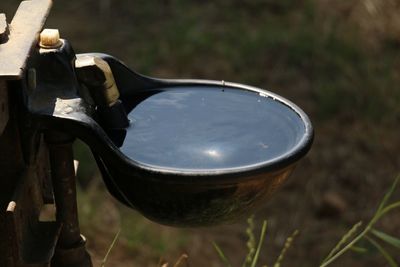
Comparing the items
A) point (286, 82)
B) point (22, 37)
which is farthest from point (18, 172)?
point (286, 82)

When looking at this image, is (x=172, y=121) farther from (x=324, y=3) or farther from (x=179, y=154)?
(x=324, y=3)

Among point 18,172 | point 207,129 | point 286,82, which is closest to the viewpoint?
point 18,172

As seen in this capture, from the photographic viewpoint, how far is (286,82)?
4504 millimetres

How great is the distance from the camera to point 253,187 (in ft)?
4.98

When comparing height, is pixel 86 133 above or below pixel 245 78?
above

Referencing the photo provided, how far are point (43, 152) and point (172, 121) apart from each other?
0.25 m

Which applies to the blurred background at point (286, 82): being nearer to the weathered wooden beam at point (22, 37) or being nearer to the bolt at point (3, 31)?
the weathered wooden beam at point (22, 37)

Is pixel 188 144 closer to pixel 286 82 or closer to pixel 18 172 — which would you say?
pixel 18 172

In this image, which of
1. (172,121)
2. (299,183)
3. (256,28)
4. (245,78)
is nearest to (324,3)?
(256,28)

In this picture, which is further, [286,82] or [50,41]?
[286,82]

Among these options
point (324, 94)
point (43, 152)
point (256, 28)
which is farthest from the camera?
point (256, 28)

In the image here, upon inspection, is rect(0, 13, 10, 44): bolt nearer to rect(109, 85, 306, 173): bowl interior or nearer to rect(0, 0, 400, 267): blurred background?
rect(109, 85, 306, 173): bowl interior

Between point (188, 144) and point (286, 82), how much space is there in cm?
294

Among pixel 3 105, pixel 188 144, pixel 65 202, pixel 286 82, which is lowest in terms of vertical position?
pixel 286 82
